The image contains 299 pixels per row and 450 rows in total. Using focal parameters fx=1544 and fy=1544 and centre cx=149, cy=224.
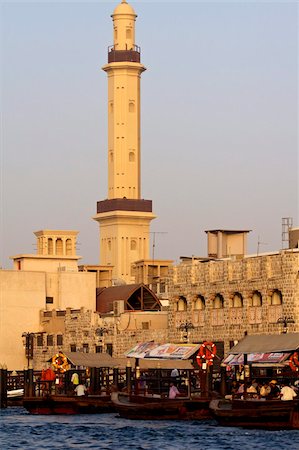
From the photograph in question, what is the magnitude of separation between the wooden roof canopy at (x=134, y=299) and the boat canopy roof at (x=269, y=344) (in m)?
48.3

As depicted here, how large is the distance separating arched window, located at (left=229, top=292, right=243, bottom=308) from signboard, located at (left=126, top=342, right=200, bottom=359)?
10.1m

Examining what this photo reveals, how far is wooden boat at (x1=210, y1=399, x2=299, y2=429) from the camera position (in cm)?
6444

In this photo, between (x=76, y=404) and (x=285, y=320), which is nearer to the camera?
(x=76, y=404)

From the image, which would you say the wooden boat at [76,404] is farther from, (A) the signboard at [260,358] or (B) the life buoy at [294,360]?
(B) the life buoy at [294,360]

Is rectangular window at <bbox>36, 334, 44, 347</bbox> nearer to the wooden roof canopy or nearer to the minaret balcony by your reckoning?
the wooden roof canopy

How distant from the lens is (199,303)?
104m

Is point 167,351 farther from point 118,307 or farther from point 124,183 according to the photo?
point 124,183

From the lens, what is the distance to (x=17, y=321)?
125875 millimetres

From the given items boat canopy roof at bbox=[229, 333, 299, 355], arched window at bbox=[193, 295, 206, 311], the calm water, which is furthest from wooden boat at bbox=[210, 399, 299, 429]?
arched window at bbox=[193, 295, 206, 311]

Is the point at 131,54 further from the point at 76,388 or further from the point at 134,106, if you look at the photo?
the point at 76,388

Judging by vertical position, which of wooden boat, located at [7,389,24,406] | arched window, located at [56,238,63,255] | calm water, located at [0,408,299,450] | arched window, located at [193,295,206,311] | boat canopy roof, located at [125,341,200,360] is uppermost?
arched window, located at [56,238,63,255]

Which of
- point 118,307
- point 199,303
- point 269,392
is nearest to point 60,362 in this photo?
point 199,303

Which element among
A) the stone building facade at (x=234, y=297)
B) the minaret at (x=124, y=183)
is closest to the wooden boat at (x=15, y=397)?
the stone building facade at (x=234, y=297)

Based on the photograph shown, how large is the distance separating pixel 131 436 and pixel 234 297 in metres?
33.7
